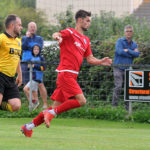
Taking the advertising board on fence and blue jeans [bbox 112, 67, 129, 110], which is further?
blue jeans [bbox 112, 67, 129, 110]

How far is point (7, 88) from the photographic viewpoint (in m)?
8.48

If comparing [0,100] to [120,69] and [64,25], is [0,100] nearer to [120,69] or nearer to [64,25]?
[120,69]

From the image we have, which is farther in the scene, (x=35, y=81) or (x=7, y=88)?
(x=35, y=81)

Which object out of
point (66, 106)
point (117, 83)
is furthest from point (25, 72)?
point (66, 106)

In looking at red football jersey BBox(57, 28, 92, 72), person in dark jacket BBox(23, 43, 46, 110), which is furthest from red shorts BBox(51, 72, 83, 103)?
person in dark jacket BBox(23, 43, 46, 110)

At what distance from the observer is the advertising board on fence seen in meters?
12.0

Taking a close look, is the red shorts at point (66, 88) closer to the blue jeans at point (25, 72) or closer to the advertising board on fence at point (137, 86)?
the advertising board on fence at point (137, 86)

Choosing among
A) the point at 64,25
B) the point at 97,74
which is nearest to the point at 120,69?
the point at 97,74

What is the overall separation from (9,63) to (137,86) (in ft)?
15.3

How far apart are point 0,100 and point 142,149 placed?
2856mm

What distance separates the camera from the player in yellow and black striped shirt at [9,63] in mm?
8352

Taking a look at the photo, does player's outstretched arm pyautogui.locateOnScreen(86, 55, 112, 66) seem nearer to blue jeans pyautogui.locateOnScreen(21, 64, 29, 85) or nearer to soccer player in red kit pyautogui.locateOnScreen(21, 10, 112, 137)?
soccer player in red kit pyautogui.locateOnScreen(21, 10, 112, 137)

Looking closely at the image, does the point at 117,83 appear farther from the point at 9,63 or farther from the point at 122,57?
the point at 9,63

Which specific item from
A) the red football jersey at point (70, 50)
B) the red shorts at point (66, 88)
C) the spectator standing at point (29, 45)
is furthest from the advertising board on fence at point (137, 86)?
the red shorts at point (66, 88)
